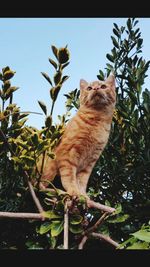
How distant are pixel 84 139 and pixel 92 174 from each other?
27 cm

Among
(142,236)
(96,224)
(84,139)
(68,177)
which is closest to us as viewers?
(142,236)

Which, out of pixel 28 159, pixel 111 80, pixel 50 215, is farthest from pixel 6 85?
pixel 111 80

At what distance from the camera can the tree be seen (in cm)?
167

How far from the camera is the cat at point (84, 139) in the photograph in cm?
239

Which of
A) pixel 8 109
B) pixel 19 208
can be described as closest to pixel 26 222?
pixel 19 208

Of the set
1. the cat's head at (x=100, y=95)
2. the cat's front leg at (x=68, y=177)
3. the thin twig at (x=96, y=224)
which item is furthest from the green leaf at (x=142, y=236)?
the cat's head at (x=100, y=95)

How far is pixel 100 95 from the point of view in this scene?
10.4 ft

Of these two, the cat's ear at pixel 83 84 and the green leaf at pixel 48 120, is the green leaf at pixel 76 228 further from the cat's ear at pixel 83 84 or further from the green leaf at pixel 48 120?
the cat's ear at pixel 83 84

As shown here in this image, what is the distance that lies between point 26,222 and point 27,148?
524 millimetres

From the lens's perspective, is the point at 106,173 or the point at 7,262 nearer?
the point at 7,262

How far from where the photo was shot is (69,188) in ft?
7.36

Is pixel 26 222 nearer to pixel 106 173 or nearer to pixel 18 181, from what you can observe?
pixel 18 181

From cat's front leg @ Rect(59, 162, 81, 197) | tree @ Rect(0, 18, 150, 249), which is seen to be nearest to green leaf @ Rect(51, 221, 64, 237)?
tree @ Rect(0, 18, 150, 249)

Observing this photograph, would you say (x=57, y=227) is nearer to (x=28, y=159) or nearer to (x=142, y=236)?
(x=28, y=159)
